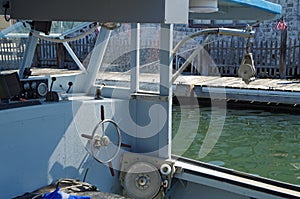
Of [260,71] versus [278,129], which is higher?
[260,71]

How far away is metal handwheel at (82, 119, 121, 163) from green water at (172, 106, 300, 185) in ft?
7.47

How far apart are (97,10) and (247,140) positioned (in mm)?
6979

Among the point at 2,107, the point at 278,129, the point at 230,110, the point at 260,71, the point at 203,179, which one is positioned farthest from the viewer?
the point at 260,71

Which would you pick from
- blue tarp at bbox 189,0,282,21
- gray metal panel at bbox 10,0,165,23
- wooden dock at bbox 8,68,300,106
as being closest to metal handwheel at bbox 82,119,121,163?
blue tarp at bbox 189,0,282,21

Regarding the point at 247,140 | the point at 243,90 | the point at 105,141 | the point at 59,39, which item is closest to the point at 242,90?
the point at 243,90

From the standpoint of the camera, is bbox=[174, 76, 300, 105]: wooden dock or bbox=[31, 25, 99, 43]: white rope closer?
bbox=[31, 25, 99, 43]: white rope

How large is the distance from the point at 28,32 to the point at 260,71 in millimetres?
10133

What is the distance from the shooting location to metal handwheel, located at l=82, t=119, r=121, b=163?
3.93 m

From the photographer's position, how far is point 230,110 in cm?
1102

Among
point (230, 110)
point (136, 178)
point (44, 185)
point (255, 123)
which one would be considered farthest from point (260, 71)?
point (44, 185)

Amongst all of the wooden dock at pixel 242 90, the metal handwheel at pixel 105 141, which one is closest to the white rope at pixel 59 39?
the metal handwheel at pixel 105 141

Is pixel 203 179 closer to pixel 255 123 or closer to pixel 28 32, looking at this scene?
pixel 28 32

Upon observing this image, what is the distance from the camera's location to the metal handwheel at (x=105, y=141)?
12.9 ft

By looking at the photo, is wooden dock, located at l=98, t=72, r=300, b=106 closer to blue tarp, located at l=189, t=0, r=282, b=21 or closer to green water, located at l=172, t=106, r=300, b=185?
green water, located at l=172, t=106, r=300, b=185
